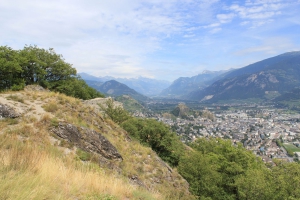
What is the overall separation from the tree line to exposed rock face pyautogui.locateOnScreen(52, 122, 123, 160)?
12895mm

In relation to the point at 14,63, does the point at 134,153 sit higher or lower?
lower

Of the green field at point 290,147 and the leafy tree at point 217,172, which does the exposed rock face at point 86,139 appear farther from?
the green field at point 290,147

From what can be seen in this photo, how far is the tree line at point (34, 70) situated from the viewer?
21469 mm

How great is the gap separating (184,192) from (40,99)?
15.3 meters

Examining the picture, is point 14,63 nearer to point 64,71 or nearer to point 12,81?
point 12,81

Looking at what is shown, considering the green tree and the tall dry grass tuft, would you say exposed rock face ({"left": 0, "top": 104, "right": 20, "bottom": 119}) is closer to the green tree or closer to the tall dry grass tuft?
the tall dry grass tuft

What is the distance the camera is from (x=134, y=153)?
1617 centimetres

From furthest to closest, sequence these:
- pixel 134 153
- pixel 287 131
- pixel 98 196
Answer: pixel 287 131
pixel 134 153
pixel 98 196

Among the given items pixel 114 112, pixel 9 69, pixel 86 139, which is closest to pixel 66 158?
pixel 86 139

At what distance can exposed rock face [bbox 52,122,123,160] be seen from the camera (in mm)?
11016

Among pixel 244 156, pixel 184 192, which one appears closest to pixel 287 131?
pixel 244 156

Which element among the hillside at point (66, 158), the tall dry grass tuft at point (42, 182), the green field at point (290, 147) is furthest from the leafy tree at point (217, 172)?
the green field at point (290, 147)

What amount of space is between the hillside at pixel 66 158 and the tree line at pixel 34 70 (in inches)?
126

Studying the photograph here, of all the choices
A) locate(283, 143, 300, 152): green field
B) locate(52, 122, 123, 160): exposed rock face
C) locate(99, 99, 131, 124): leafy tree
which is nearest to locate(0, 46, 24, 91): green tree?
locate(99, 99, 131, 124): leafy tree
